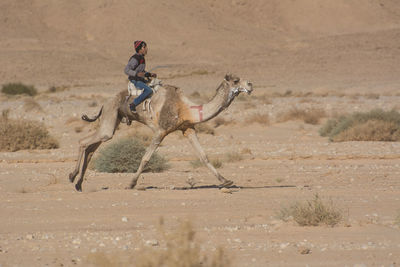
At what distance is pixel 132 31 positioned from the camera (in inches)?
3654

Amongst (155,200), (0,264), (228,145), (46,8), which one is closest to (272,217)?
(155,200)

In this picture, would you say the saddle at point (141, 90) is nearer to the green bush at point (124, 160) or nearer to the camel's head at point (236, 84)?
the camel's head at point (236, 84)

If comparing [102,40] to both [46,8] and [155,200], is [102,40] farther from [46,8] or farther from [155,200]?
[155,200]

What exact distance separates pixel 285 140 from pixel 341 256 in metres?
18.3

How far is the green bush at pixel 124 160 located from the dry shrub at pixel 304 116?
1424 cm

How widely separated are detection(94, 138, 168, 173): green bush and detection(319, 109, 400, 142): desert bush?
8.59 m

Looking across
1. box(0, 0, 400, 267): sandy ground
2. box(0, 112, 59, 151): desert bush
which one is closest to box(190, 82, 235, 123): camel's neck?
box(0, 0, 400, 267): sandy ground

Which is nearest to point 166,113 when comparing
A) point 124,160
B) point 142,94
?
point 142,94

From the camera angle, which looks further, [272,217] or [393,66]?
[393,66]

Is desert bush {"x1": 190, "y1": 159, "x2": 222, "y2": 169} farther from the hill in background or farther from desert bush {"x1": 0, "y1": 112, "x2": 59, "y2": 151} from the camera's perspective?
the hill in background

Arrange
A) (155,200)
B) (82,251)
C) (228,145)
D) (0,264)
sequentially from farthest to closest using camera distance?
1. (228,145)
2. (155,200)
3. (82,251)
4. (0,264)

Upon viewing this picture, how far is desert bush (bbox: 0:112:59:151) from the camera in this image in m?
24.3

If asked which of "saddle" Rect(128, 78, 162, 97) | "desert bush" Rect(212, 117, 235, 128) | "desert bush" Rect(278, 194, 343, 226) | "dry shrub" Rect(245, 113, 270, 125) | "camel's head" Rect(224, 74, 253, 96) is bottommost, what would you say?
"desert bush" Rect(212, 117, 235, 128)

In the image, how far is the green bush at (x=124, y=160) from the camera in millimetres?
17984
